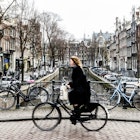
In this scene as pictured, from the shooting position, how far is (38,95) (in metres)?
14.5

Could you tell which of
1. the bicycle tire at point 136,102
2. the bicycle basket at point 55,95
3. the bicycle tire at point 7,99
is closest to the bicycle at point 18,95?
the bicycle tire at point 7,99

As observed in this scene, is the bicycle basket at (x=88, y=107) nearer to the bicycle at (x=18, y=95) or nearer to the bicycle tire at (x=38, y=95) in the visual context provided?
the bicycle at (x=18, y=95)

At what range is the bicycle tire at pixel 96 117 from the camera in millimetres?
8830

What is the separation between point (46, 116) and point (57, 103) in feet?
1.49

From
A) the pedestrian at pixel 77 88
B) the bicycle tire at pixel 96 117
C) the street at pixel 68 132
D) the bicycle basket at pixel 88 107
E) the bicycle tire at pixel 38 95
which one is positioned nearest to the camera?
the street at pixel 68 132

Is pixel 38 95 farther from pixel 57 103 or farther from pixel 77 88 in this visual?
pixel 77 88

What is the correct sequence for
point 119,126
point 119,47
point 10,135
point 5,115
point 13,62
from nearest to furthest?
point 10,135, point 119,126, point 5,115, point 13,62, point 119,47

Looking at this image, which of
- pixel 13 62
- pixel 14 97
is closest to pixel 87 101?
pixel 14 97

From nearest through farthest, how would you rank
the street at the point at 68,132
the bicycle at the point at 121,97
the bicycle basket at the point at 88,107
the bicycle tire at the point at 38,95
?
the street at the point at 68,132 < the bicycle basket at the point at 88,107 < the bicycle at the point at 121,97 < the bicycle tire at the point at 38,95

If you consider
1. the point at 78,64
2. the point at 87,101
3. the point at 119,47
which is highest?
the point at 119,47

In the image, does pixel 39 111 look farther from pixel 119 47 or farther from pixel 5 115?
pixel 119 47

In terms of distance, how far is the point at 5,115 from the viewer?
1159cm

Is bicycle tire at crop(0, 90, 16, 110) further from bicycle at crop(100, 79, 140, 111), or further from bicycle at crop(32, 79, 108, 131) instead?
bicycle at crop(32, 79, 108, 131)

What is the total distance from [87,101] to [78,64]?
94 centimetres
